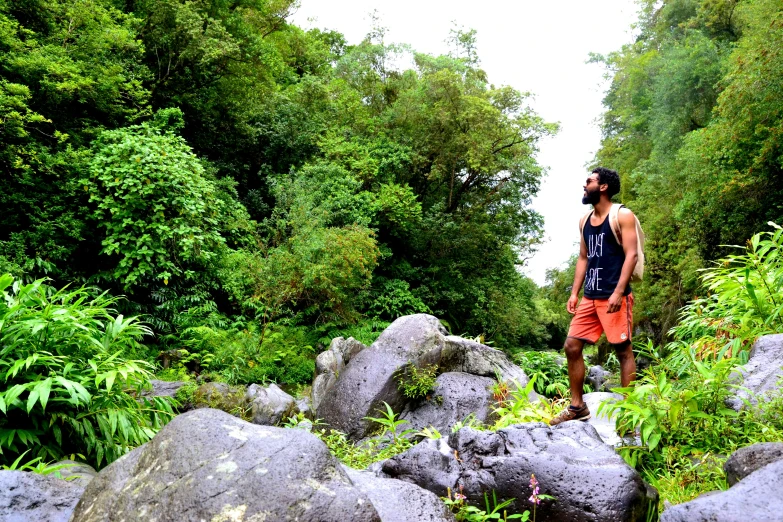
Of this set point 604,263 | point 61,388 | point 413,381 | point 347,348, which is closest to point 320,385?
point 347,348

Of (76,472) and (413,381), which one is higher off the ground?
(413,381)

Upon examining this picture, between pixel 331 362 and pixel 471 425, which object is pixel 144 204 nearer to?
pixel 331 362

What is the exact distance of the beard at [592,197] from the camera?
4.17 m

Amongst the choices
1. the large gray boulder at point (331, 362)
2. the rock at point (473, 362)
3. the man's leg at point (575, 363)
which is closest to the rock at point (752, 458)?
the man's leg at point (575, 363)

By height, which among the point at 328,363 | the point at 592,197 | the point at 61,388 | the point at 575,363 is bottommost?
the point at 328,363

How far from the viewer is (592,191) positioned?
13.7ft

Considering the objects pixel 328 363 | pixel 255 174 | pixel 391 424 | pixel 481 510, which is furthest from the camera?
pixel 255 174

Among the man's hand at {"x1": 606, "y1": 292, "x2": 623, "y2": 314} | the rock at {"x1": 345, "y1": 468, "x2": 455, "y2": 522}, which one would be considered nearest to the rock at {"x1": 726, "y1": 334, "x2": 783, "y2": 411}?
the man's hand at {"x1": 606, "y1": 292, "x2": 623, "y2": 314}

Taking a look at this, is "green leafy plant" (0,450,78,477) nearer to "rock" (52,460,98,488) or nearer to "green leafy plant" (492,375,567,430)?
"rock" (52,460,98,488)

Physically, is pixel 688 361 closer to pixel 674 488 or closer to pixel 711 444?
pixel 711 444

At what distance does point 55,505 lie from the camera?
2623 millimetres

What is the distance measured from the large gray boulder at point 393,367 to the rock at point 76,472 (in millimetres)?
3258

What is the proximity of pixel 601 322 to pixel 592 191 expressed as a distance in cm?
100

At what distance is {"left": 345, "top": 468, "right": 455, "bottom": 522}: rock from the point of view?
105 inches
